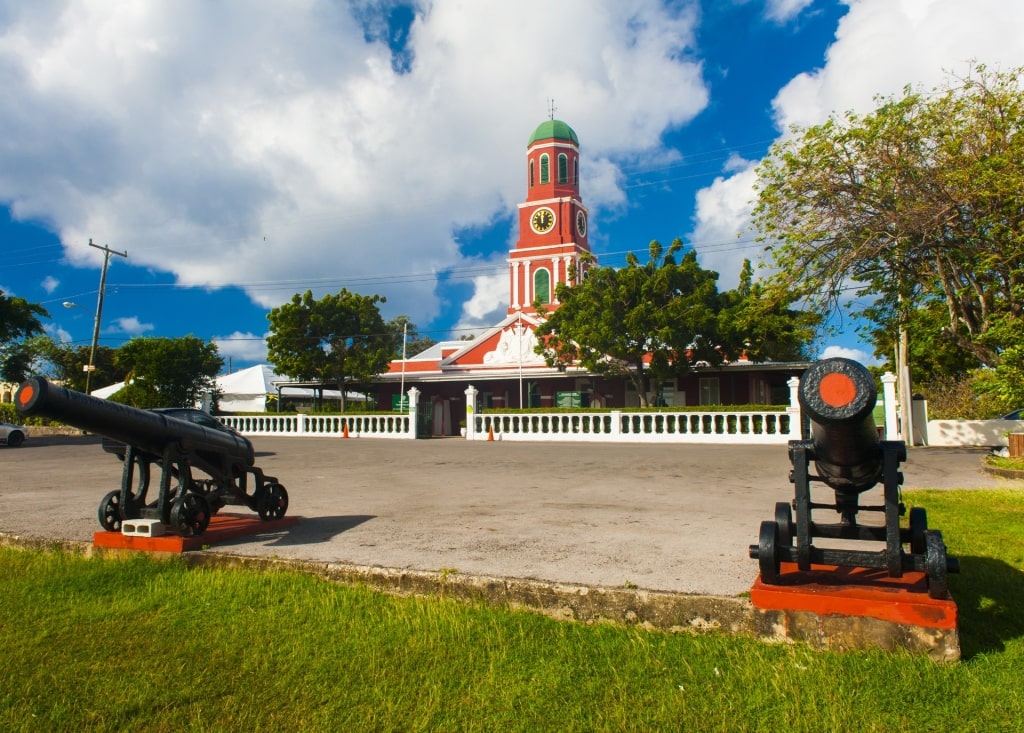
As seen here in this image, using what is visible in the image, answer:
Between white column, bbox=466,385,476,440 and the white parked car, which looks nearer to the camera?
the white parked car

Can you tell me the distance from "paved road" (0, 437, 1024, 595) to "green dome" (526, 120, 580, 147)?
34.6m

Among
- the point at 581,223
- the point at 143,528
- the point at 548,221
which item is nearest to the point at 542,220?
the point at 548,221

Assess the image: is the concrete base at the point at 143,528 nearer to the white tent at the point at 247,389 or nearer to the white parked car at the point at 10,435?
the white parked car at the point at 10,435

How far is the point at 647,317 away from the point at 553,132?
2572 cm

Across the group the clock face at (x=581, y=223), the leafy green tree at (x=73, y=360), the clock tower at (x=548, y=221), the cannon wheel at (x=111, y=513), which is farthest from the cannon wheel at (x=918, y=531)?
the leafy green tree at (x=73, y=360)

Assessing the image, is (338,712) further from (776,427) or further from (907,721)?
(776,427)

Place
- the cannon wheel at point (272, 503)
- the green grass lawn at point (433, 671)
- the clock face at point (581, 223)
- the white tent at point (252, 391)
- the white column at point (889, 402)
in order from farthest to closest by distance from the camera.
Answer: the clock face at point (581, 223) < the white tent at point (252, 391) < the white column at point (889, 402) < the cannon wheel at point (272, 503) < the green grass lawn at point (433, 671)

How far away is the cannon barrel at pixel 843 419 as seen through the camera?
3070mm

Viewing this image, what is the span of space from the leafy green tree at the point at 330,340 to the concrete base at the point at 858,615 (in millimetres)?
30024

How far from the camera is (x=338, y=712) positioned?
2.76 metres

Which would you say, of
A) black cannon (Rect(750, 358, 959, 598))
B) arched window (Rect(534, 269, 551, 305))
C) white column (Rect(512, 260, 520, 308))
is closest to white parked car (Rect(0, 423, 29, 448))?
black cannon (Rect(750, 358, 959, 598))

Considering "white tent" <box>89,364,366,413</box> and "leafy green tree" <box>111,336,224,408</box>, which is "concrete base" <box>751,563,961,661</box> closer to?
"leafy green tree" <box>111,336,224,408</box>

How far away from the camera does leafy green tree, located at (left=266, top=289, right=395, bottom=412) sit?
3256 centimetres

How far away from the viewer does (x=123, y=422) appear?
16.3 feet
